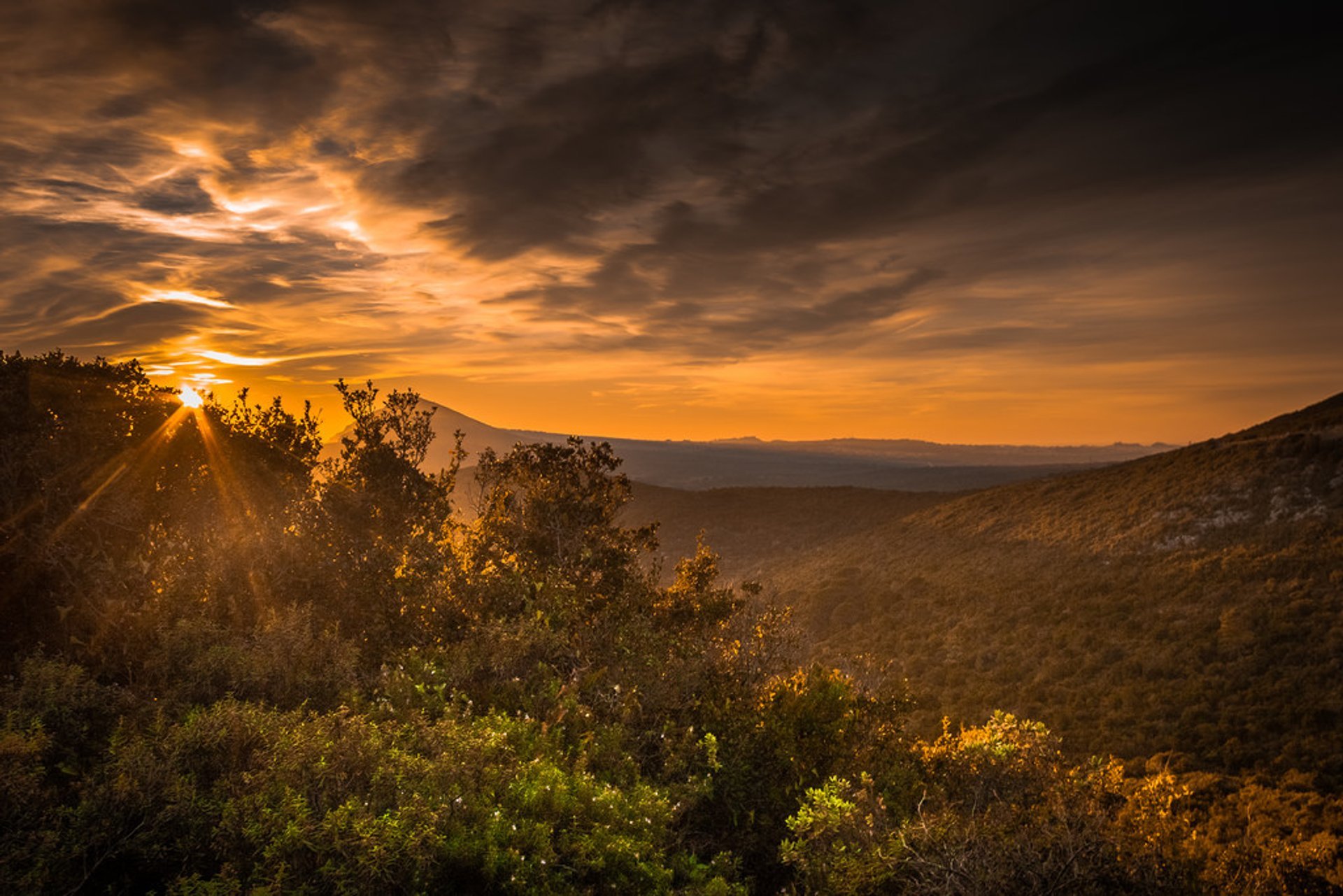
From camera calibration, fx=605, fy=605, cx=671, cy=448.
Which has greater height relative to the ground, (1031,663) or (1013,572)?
(1013,572)

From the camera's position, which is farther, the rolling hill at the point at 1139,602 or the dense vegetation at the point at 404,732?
the rolling hill at the point at 1139,602

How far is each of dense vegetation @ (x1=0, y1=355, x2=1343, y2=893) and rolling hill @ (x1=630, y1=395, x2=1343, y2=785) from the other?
7243mm

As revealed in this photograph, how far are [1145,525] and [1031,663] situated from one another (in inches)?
846

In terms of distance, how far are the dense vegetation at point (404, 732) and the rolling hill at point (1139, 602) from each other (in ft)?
23.8

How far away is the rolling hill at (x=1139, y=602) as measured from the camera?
2870 centimetres

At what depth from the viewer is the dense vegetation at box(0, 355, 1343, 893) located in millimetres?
6059

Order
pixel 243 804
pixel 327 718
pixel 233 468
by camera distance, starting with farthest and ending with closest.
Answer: pixel 233 468 < pixel 327 718 < pixel 243 804

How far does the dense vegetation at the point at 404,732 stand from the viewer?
606 centimetres

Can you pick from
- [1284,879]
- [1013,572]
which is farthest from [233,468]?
[1013,572]

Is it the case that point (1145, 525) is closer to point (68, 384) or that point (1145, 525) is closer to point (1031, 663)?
point (1031, 663)

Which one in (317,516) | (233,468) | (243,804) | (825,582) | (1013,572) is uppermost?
(233,468)

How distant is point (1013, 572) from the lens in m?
50.1

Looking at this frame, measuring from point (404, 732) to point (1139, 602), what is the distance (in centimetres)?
4748

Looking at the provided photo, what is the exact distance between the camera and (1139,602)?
131ft
